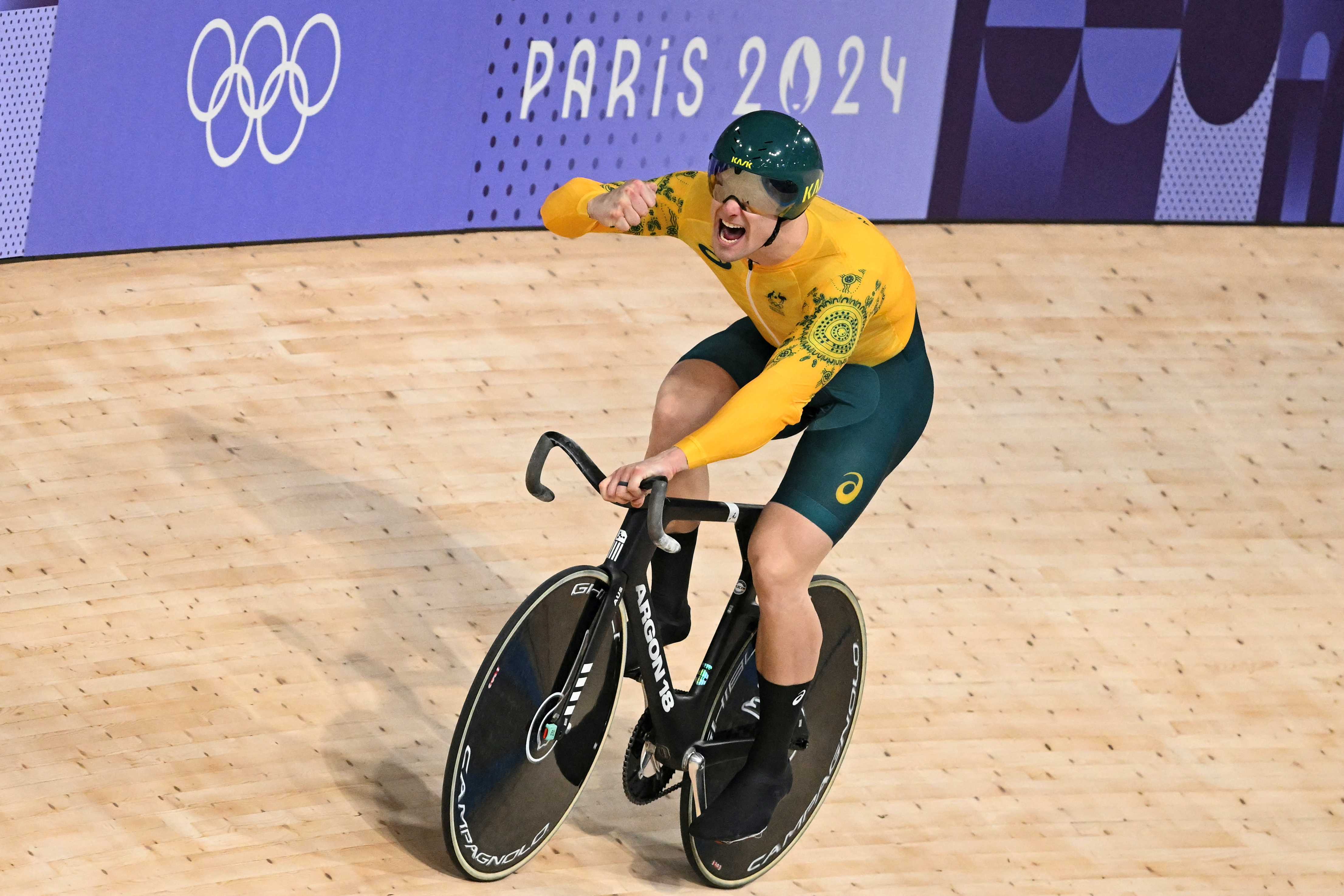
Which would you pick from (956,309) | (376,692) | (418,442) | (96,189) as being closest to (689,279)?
(956,309)

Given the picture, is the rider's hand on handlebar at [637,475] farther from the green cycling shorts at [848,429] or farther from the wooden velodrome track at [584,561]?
the wooden velodrome track at [584,561]

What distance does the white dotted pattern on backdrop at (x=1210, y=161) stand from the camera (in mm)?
7023

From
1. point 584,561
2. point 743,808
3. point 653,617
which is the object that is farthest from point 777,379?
point 584,561

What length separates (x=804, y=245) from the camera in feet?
10.2

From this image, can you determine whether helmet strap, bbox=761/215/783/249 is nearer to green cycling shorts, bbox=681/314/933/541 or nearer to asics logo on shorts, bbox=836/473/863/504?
green cycling shorts, bbox=681/314/933/541

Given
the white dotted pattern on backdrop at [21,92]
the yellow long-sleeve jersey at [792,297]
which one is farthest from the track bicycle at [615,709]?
the white dotted pattern on backdrop at [21,92]

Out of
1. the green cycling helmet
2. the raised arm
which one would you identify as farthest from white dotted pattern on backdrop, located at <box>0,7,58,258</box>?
the green cycling helmet

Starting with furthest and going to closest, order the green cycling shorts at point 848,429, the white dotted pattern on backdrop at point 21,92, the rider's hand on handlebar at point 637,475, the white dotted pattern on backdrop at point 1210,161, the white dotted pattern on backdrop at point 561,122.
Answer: the white dotted pattern on backdrop at point 1210,161 → the white dotted pattern on backdrop at point 561,122 → the white dotted pattern on backdrop at point 21,92 → the green cycling shorts at point 848,429 → the rider's hand on handlebar at point 637,475

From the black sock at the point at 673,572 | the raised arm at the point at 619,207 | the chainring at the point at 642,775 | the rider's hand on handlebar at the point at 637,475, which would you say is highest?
the raised arm at the point at 619,207

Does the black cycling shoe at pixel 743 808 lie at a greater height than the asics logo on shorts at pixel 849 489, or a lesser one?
lesser

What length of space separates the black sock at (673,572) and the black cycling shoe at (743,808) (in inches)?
16.4

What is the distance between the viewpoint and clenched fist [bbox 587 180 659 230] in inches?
125

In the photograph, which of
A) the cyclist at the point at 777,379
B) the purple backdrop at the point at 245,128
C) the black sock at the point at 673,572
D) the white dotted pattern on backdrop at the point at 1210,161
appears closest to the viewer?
the cyclist at the point at 777,379

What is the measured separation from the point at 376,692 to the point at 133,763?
644mm
